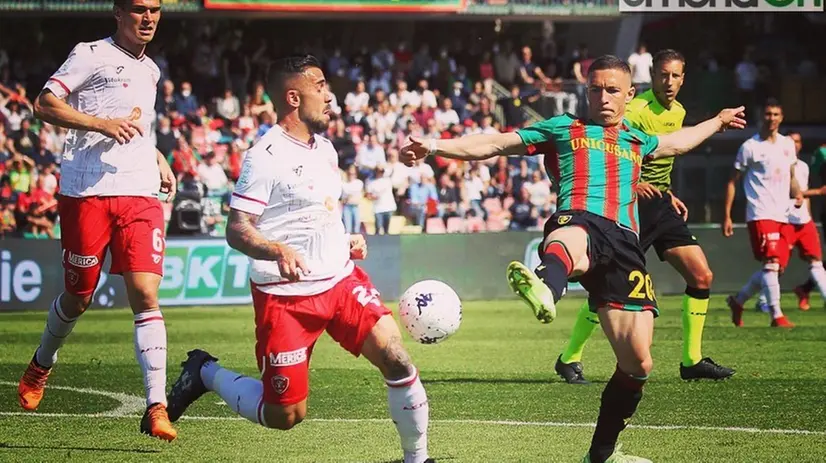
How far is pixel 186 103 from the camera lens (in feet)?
87.2

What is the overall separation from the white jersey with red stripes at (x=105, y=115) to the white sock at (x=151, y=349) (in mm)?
787

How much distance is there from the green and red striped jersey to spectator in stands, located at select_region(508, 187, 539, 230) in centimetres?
1706

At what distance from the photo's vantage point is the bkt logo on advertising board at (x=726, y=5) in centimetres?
1507

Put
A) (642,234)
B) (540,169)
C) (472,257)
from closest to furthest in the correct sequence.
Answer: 1. (642,234)
2. (472,257)
3. (540,169)

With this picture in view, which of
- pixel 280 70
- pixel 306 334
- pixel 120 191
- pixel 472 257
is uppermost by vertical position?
pixel 280 70

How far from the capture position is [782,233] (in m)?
16.0

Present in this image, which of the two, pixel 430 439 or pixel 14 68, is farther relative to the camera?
pixel 14 68

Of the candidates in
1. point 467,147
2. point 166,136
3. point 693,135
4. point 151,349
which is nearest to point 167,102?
point 166,136

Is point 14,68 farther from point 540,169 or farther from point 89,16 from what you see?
point 540,169

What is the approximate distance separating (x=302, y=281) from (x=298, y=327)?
0.72 ft

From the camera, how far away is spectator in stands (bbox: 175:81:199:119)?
86.7 ft

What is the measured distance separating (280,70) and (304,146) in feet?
1.30

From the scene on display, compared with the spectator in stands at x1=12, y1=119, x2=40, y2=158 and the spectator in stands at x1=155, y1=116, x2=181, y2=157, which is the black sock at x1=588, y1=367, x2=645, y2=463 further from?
the spectator in stands at x1=12, y1=119, x2=40, y2=158

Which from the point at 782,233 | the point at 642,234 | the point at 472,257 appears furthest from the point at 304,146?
the point at 472,257
